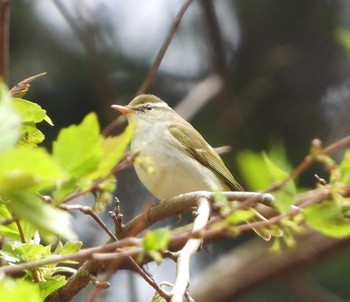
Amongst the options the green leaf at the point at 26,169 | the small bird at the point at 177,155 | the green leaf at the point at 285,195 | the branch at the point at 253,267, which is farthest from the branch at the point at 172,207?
the branch at the point at 253,267

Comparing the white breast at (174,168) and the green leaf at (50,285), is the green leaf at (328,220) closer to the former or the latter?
the green leaf at (50,285)

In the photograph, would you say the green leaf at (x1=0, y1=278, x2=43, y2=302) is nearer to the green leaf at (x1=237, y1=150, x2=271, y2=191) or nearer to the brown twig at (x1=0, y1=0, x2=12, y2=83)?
the green leaf at (x1=237, y1=150, x2=271, y2=191)

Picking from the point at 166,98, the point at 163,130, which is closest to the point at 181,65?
the point at 166,98

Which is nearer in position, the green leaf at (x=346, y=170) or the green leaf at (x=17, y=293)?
the green leaf at (x=17, y=293)

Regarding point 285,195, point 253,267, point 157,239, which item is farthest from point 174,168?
point 157,239

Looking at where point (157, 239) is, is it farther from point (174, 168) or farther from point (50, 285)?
point (174, 168)

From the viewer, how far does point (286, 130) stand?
4.41m

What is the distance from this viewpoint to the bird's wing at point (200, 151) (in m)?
3.18

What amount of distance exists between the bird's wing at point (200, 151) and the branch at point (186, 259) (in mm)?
1771

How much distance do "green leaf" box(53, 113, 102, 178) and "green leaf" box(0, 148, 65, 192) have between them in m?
0.05

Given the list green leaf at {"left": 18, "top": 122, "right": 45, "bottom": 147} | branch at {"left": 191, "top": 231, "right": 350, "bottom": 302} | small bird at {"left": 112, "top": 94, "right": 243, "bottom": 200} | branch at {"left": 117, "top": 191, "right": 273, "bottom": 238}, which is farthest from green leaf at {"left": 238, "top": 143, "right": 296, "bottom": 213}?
branch at {"left": 191, "top": 231, "right": 350, "bottom": 302}

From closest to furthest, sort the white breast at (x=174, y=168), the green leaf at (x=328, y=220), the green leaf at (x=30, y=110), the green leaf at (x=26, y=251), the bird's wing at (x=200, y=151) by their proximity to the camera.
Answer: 1. the green leaf at (x=328, y=220)
2. the green leaf at (x=30, y=110)
3. the green leaf at (x=26, y=251)
4. the white breast at (x=174, y=168)
5. the bird's wing at (x=200, y=151)

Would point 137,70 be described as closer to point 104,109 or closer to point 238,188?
point 104,109

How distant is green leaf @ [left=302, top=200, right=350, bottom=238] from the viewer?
0.88 meters
